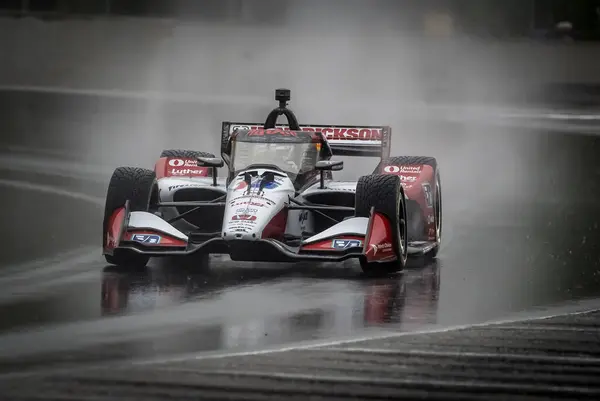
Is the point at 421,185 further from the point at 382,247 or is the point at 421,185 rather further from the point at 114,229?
the point at 114,229

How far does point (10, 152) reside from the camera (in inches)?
950

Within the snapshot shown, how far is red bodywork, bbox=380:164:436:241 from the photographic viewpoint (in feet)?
46.3

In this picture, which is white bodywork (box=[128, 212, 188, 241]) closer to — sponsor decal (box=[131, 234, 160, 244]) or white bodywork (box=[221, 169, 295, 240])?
sponsor decal (box=[131, 234, 160, 244])

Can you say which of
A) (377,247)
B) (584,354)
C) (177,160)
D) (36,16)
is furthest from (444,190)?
(36,16)

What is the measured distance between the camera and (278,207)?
12531 millimetres

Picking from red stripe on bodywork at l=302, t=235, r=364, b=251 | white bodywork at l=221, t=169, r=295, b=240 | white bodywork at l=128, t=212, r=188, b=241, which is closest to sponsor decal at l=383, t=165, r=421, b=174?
white bodywork at l=221, t=169, r=295, b=240

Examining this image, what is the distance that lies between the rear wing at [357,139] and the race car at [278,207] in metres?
0.02

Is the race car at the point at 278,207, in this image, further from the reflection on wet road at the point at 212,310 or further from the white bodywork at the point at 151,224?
the reflection on wet road at the point at 212,310

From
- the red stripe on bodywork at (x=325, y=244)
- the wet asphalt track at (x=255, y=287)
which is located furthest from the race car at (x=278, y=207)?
the wet asphalt track at (x=255, y=287)

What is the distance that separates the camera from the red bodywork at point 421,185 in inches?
555

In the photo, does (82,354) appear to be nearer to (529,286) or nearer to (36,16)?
(529,286)

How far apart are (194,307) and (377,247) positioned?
89.8 inches

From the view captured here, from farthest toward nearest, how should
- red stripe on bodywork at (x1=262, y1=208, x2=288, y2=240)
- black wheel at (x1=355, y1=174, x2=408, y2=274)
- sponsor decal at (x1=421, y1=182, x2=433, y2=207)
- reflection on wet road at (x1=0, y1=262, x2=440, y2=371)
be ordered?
sponsor decal at (x1=421, y1=182, x2=433, y2=207), black wheel at (x1=355, y1=174, x2=408, y2=274), red stripe on bodywork at (x1=262, y1=208, x2=288, y2=240), reflection on wet road at (x1=0, y1=262, x2=440, y2=371)

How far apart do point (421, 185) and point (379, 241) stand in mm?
2153
